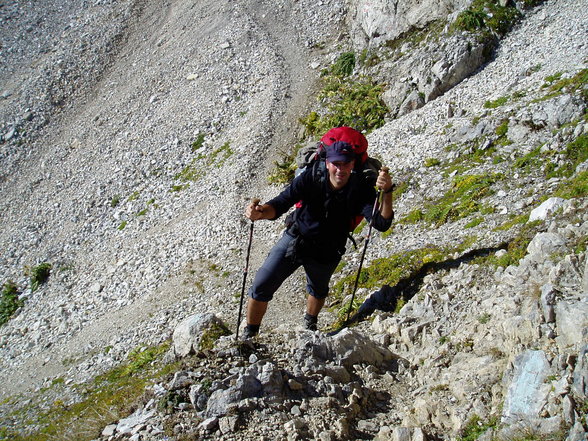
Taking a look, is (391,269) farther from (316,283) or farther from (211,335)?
(211,335)

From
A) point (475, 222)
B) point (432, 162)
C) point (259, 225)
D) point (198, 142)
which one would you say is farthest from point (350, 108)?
point (475, 222)

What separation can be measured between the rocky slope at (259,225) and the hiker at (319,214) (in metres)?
A: 0.95

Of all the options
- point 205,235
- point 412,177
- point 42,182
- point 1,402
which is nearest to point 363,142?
point 412,177

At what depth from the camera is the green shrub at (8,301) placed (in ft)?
53.2

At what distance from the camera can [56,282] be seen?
16.6 metres

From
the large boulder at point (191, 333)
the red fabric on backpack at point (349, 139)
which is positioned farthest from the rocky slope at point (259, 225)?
the red fabric on backpack at point (349, 139)

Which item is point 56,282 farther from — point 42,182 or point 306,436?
point 306,436

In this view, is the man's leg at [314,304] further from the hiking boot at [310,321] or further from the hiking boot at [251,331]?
the hiking boot at [251,331]

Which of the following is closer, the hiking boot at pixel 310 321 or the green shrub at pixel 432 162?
the hiking boot at pixel 310 321

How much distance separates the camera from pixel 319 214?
7.12 meters

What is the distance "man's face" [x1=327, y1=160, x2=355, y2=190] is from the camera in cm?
662

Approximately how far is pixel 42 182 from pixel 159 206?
22.6 feet

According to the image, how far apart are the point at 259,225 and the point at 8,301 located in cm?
879

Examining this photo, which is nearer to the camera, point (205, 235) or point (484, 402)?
point (484, 402)
